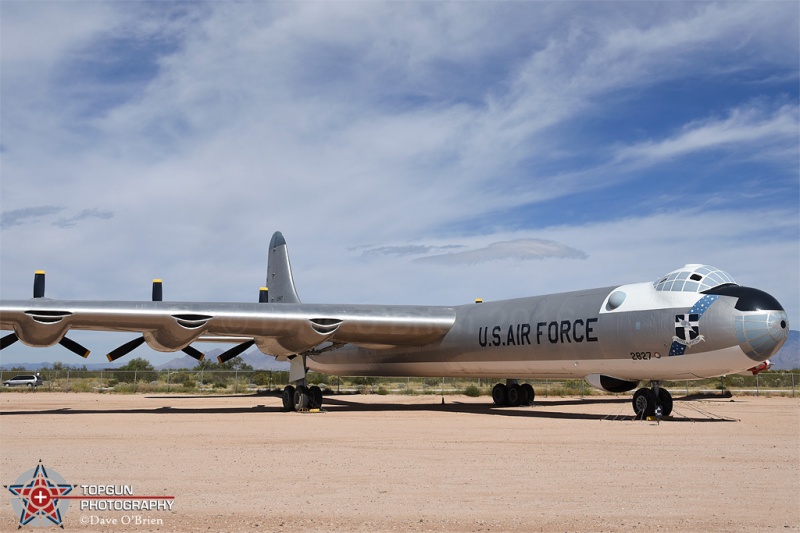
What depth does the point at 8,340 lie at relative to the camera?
25172mm

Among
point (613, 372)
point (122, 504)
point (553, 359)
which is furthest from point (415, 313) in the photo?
point (122, 504)

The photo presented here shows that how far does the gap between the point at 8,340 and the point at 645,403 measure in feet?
68.8

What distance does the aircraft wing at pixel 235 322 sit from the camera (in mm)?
23438

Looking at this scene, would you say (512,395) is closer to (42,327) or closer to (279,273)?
(279,273)

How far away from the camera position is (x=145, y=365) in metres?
87.6

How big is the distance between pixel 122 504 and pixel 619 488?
231 inches

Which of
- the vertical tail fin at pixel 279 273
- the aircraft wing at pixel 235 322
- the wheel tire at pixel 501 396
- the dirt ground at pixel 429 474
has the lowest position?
the dirt ground at pixel 429 474

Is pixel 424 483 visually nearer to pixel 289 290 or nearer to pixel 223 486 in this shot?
pixel 223 486

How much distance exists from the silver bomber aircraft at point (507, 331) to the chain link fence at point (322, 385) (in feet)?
48.9

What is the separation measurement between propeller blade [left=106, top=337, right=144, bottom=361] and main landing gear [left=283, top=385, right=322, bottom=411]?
570 centimetres

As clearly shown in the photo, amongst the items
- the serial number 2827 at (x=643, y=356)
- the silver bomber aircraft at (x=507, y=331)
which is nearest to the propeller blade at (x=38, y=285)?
the silver bomber aircraft at (x=507, y=331)

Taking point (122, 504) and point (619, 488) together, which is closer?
point (122, 504)

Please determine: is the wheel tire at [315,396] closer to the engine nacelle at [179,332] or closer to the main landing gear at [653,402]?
the engine nacelle at [179,332]

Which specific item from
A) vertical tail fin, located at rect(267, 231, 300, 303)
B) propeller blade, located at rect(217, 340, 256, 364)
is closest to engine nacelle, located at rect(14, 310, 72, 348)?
propeller blade, located at rect(217, 340, 256, 364)
